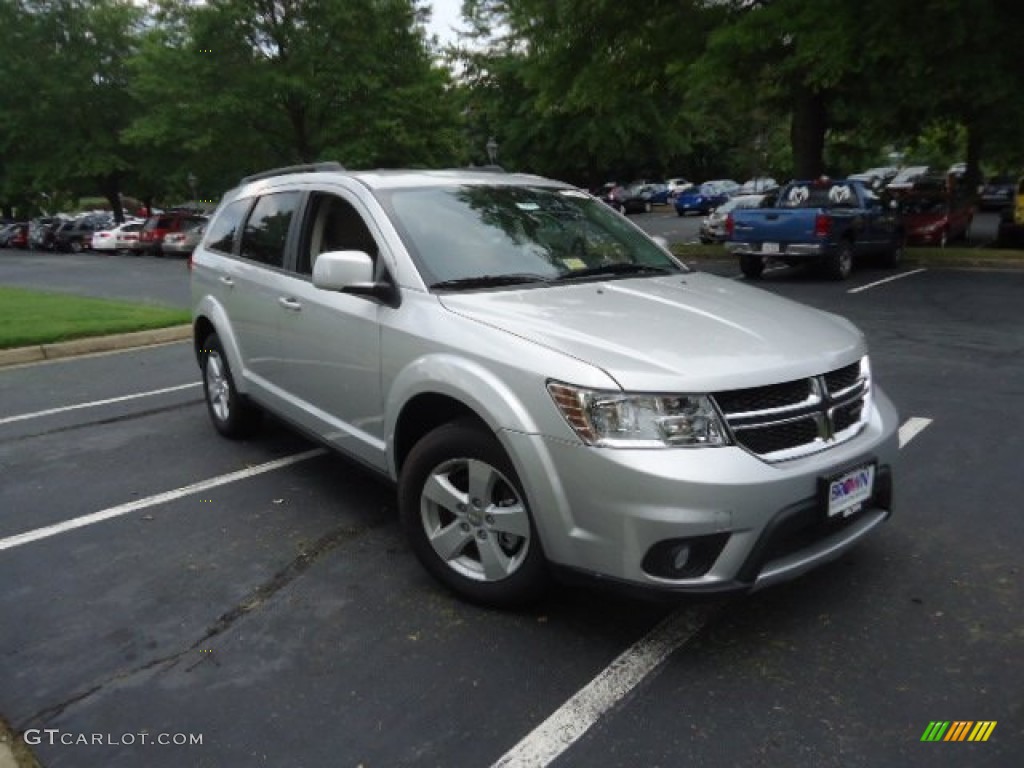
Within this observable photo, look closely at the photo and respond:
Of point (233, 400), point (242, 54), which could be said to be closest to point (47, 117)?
point (242, 54)

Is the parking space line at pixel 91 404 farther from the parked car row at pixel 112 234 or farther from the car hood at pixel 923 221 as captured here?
the parked car row at pixel 112 234

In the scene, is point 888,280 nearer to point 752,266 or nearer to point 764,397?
point 752,266

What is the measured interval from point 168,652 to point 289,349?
191 cm

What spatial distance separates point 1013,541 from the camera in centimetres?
395

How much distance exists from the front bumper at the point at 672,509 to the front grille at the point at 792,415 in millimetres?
68

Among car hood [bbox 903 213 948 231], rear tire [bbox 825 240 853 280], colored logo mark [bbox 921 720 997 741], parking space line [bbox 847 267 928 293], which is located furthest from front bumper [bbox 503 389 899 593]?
car hood [bbox 903 213 948 231]

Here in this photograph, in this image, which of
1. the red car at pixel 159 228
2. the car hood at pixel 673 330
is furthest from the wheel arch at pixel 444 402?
the red car at pixel 159 228

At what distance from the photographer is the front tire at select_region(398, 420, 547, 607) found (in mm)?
3248

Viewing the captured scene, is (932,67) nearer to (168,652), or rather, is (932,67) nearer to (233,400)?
(233,400)

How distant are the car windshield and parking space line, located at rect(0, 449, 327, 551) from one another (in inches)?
81.3

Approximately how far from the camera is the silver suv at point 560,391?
9.49ft

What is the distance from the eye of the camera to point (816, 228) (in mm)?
13914

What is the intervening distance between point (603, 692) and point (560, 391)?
1.03 meters

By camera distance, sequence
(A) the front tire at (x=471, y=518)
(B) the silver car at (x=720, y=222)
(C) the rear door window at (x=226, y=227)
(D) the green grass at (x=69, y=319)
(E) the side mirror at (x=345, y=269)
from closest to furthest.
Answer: (A) the front tire at (x=471, y=518)
(E) the side mirror at (x=345, y=269)
(C) the rear door window at (x=226, y=227)
(D) the green grass at (x=69, y=319)
(B) the silver car at (x=720, y=222)
